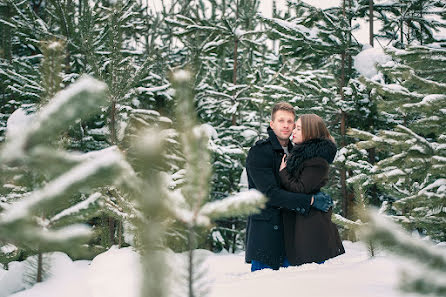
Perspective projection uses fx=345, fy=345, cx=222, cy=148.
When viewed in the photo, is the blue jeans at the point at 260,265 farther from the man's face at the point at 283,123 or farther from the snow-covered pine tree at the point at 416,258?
the snow-covered pine tree at the point at 416,258

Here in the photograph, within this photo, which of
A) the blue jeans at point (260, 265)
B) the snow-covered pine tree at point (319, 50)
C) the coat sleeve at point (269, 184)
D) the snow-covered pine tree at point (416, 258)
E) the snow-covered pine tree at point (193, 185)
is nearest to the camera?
the snow-covered pine tree at point (416, 258)

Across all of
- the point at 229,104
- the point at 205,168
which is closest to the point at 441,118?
the point at 205,168

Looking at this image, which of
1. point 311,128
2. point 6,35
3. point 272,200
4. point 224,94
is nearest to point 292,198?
point 272,200

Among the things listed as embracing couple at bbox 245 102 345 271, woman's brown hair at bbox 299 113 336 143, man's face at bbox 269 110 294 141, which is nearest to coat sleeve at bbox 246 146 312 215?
embracing couple at bbox 245 102 345 271

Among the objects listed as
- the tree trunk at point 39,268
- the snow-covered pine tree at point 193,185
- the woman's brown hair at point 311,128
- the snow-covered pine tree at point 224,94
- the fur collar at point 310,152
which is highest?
the snow-covered pine tree at point 224,94

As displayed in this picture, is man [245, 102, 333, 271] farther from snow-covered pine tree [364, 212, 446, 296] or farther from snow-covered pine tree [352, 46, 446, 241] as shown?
snow-covered pine tree [364, 212, 446, 296]

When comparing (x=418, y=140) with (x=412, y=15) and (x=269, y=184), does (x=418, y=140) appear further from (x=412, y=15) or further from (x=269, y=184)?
(x=412, y=15)

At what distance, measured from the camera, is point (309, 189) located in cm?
309

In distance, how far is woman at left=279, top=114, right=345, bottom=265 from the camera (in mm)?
3027

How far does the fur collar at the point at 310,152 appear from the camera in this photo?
3.09 metres

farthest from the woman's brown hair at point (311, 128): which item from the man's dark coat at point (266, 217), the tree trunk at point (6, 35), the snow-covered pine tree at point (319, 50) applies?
the tree trunk at point (6, 35)

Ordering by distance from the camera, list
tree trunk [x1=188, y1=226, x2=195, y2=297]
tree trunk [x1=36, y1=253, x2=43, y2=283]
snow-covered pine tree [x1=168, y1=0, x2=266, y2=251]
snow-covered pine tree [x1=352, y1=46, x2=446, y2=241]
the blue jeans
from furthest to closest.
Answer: snow-covered pine tree [x1=168, y1=0, x2=266, y2=251], the blue jeans, snow-covered pine tree [x1=352, y1=46, x2=446, y2=241], tree trunk [x1=36, y1=253, x2=43, y2=283], tree trunk [x1=188, y1=226, x2=195, y2=297]

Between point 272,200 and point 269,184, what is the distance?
0.15m

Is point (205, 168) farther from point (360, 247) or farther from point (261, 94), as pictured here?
point (261, 94)
